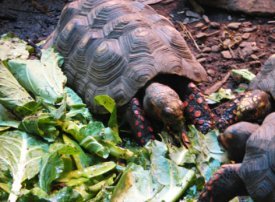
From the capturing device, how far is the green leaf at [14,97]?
3.80 m

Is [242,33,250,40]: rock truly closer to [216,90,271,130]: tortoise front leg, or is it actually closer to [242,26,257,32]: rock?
[242,26,257,32]: rock

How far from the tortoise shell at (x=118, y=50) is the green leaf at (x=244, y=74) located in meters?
0.44

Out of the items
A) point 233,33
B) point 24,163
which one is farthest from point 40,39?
point 24,163

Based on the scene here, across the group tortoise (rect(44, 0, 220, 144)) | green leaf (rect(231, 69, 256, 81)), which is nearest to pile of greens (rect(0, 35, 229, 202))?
tortoise (rect(44, 0, 220, 144))

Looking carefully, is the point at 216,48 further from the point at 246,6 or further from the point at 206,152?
the point at 206,152

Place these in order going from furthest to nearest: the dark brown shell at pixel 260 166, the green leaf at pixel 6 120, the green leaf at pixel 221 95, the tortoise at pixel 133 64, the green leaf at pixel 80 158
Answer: the green leaf at pixel 221 95, the tortoise at pixel 133 64, the green leaf at pixel 6 120, the green leaf at pixel 80 158, the dark brown shell at pixel 260 166

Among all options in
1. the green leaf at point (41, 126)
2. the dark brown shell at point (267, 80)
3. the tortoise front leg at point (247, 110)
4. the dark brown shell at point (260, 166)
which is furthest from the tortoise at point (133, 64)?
the dark brown shell at point (260, 166)

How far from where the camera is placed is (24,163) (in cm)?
339

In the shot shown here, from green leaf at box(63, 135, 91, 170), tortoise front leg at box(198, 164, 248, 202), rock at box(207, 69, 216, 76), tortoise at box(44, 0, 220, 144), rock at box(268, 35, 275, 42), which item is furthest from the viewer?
rock at box(268, 35, 275, 42)

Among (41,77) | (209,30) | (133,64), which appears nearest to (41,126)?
(41,77)

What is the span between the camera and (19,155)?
11.3 feet

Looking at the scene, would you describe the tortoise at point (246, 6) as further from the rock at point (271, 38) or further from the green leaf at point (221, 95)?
the green leaf at point (221, 95)

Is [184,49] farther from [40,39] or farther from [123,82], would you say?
[40,39]

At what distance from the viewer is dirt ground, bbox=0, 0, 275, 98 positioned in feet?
16.1
